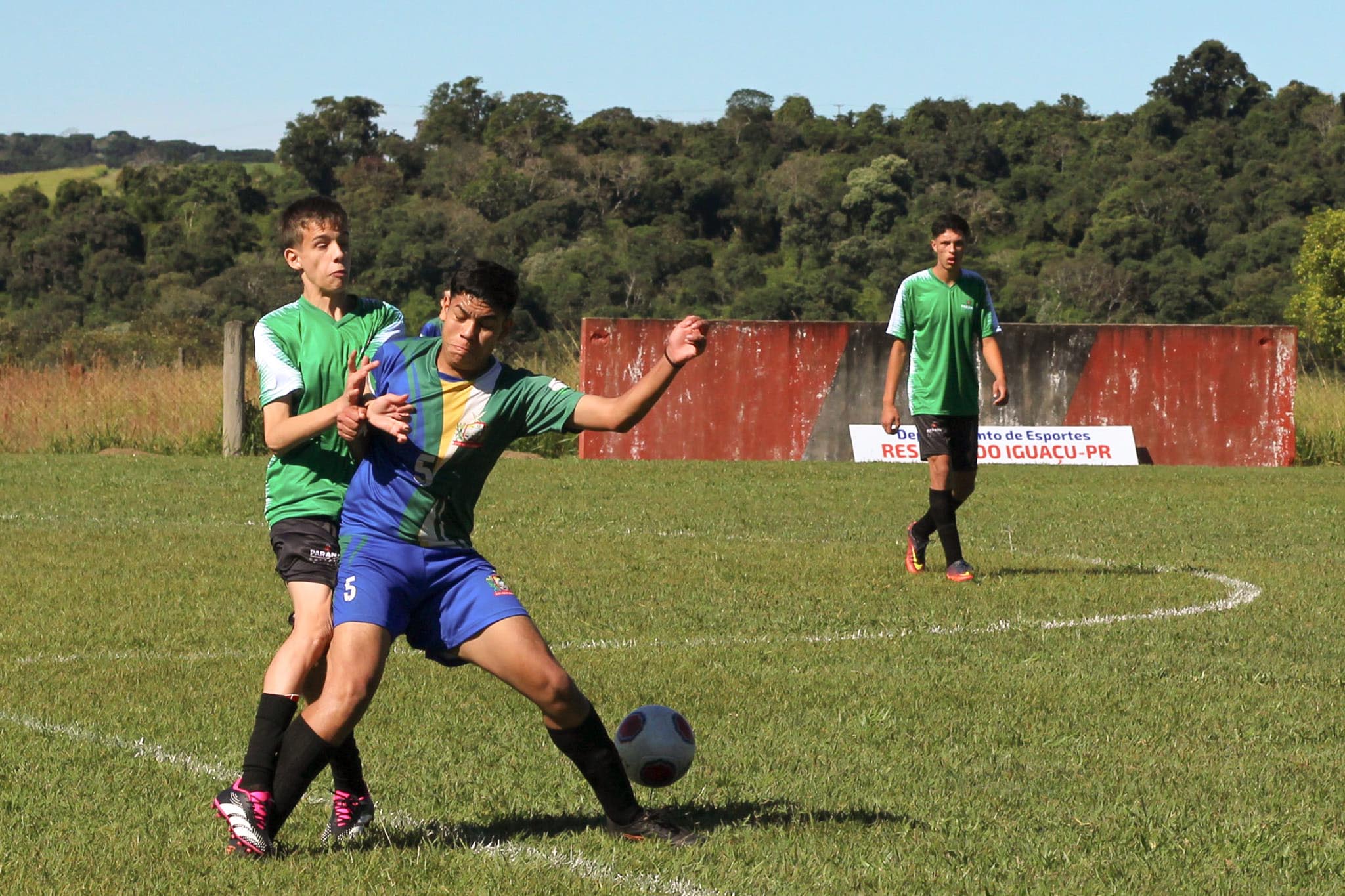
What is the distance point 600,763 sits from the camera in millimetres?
4766

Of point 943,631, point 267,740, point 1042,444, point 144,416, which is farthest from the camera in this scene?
point 144,416

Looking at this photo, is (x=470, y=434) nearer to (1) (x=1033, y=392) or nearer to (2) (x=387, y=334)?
(2) (x=387, y=334)

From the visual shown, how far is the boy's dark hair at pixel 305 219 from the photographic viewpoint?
5176 mm

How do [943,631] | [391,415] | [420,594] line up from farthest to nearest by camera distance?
[943,631] → [420,594] → [391,415]

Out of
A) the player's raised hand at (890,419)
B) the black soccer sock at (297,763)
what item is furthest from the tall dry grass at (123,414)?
the black soccer sock at (297,763)

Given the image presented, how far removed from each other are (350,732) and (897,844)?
149 centimetres

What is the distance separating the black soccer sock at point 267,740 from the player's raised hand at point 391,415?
88 centimetres

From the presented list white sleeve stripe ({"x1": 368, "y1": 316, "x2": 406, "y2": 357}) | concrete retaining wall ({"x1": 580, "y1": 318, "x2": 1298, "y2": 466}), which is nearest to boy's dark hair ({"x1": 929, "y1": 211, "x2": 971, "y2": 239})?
white sleeve stripe ({"x1": 368, "y1": 316, "x2": 406, "y2": 357})

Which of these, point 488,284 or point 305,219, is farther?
point 305,219

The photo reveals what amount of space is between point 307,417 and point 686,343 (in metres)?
1.03

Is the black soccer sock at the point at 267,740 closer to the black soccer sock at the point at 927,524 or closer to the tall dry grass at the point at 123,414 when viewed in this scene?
the black soccer sock at the point at 927,524

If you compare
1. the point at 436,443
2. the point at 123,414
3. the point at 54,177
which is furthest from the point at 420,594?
the point at 54,177

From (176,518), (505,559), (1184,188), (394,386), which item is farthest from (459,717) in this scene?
(1184,188)

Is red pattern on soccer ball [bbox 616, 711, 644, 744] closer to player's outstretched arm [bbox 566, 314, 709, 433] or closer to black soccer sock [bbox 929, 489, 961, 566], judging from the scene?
player's outstretched arm [bbox 566, 314, 709, 433]
